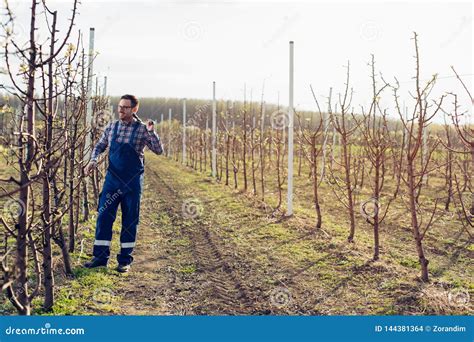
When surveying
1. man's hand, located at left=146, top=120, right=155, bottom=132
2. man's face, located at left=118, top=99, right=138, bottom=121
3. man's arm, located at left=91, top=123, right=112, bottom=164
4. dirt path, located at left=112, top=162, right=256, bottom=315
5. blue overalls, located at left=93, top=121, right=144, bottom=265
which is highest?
man's face, located at left=118, top=99, right=138, bottom=121

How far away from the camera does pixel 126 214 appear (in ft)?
16.8

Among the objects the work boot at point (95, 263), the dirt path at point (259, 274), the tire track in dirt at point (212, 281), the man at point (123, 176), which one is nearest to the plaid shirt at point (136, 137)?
the man at point (123, 176)

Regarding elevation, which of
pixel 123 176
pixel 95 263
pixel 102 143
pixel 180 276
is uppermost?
pixel 102 143

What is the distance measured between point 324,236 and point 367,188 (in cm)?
714

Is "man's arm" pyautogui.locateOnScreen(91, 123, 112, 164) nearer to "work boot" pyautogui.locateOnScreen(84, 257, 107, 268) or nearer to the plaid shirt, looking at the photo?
the plaid shirt

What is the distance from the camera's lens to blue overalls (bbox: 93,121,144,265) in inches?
197

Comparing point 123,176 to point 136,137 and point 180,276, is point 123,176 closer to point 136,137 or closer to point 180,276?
point 136,137

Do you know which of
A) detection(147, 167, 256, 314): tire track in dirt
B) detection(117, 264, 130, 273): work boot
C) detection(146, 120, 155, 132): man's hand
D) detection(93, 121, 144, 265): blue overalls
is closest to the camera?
detection(147, 167, 256, 314): tire track in dirt

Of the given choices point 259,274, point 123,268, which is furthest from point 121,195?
point 259,274

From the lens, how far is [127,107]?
16.6 ft

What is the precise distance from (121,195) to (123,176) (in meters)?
0.20

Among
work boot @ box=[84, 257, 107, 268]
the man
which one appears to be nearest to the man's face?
the man

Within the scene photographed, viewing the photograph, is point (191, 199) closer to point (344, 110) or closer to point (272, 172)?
point (344, 110)

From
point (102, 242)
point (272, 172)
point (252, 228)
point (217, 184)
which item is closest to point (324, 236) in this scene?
point (252, 228)
